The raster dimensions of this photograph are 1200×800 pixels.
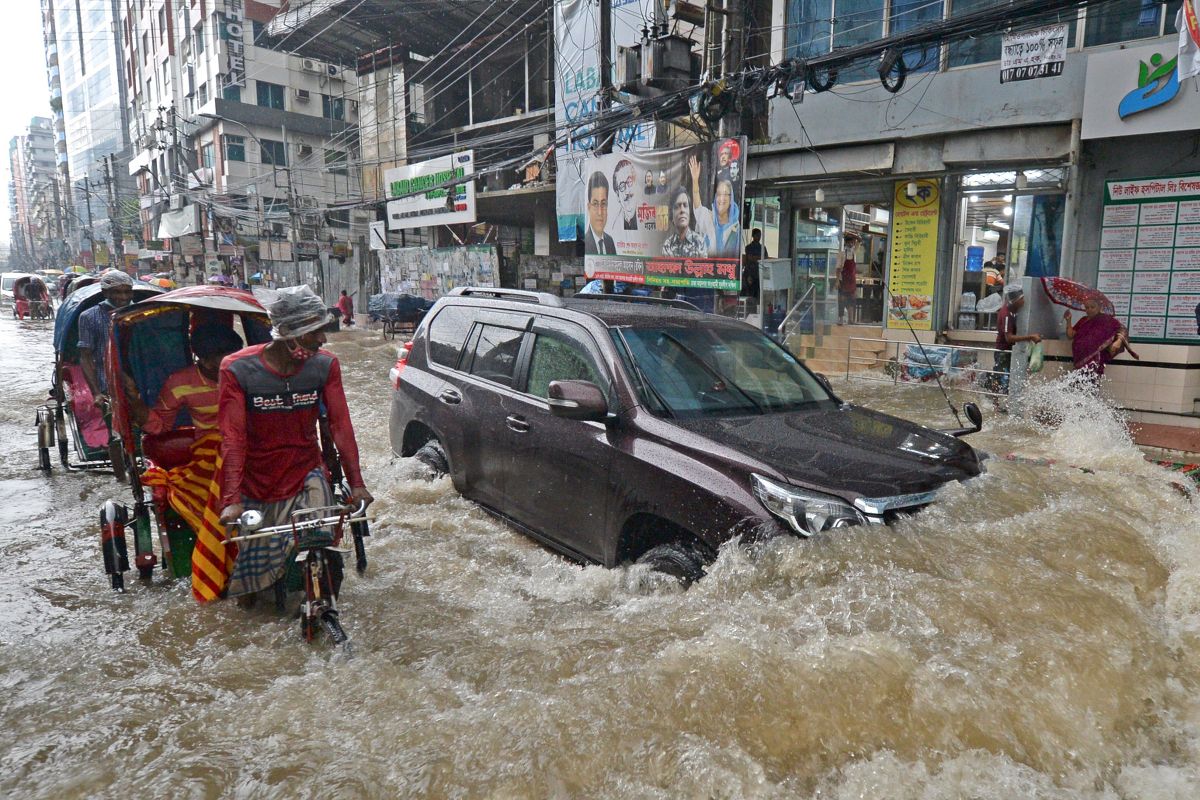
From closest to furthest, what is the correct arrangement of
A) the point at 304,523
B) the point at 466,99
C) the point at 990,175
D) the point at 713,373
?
the point at 304,523 < the point at 713,373 < the point at 990,175 < the point at 466,99

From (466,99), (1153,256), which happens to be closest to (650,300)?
(1153,256)

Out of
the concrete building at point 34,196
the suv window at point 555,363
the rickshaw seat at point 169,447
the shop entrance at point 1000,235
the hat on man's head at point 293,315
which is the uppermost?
the concrete building at point 34,196

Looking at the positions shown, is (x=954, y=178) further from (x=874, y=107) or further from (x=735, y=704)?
(x=735, y=704)

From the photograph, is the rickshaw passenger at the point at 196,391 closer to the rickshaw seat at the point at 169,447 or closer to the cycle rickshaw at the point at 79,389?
the rickshaw seat at the point at 169,447

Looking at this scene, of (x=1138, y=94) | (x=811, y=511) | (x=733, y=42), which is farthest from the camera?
(x=733, y=42)

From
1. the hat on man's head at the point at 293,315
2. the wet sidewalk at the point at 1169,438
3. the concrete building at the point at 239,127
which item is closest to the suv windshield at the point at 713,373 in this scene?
the hat on man's head at the point at 293,315

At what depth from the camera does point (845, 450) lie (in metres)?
3.85

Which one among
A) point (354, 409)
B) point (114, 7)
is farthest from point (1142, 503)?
point (114, 7)

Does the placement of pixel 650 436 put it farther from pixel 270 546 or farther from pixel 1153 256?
pixel 1153 256

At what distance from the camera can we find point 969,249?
12.6 meters

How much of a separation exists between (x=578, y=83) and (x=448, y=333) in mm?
13757

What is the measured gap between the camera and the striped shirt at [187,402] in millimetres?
4727

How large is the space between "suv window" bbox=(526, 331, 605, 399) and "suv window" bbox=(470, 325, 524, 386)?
214mm

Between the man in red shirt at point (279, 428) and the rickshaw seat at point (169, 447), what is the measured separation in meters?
1.24
